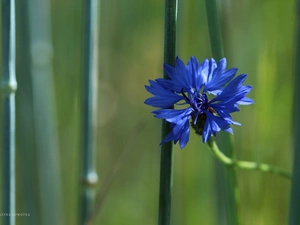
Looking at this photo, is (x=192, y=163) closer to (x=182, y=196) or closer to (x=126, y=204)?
(x=182, y=196)

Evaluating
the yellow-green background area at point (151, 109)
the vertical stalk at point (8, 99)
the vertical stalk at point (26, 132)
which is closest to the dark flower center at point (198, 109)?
the vertical stalk at point (8, 99)

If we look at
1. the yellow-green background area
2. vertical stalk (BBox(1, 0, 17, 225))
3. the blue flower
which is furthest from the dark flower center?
the yellow-green background area

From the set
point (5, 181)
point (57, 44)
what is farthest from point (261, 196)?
point (57, 44)

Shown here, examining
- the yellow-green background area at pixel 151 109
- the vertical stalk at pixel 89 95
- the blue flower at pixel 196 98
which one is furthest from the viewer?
the yellow-green background area at pixel 151 109

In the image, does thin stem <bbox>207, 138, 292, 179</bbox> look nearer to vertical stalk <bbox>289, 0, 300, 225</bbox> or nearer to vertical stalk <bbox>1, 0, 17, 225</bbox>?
vertical stalk <bbox>289, 0, 300, 225</bbox>

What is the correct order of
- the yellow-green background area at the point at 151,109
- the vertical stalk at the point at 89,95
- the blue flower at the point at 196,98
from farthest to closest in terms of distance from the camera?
the yellow-green background area at the point at 151,109 < the vertical stalk at the point at 89,95 < the blue flower at the point at 196,98

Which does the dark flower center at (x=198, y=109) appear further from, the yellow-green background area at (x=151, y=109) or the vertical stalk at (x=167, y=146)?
the yellow-green background area at (x=151, y=109)
